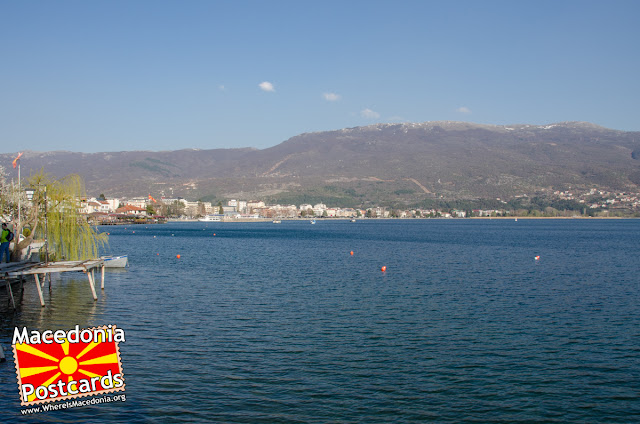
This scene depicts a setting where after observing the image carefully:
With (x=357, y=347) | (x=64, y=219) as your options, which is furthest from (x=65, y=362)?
(x=64, y=219)

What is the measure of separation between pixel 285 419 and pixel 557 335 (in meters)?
12.9

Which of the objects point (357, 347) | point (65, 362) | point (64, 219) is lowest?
point (357, 347)

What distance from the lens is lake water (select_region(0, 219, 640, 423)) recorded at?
13.9 meters

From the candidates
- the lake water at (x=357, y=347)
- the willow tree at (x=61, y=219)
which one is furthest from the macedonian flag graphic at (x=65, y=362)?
the willow tree at (x=61, y=219)

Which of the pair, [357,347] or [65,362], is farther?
[357,347]

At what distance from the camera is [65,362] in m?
11.1

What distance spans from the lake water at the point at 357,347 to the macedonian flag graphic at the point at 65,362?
1.95 metres

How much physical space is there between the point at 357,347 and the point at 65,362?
35.1 ft

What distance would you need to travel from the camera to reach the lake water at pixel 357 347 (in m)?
13.9

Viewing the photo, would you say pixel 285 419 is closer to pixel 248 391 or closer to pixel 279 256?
pixel 248 391

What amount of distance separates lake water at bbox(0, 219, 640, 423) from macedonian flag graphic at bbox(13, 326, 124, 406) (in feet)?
6.40

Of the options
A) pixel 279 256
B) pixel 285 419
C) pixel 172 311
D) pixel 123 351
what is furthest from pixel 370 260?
pixel 285 419

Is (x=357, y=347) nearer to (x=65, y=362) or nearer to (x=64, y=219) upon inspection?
(x=65, y=362)

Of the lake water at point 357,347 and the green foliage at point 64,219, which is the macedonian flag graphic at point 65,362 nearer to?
the lake water at point 357,347
